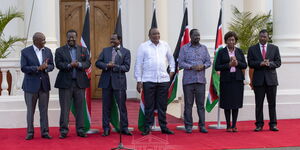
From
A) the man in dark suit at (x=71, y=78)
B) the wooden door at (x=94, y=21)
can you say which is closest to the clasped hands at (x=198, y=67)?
the man in dark suit at (x=71, y=78)

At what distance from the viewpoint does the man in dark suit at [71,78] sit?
9.98m

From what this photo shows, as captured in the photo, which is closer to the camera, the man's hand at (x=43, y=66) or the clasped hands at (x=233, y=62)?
the man's hand at (x=43, y=66)

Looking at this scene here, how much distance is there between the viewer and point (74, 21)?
17250mm

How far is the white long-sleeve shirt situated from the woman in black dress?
93cm

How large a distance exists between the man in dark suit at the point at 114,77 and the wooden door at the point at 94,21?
697 cm

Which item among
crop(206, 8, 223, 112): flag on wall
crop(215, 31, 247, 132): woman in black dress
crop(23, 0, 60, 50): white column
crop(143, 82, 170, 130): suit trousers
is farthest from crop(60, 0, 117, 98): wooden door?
crop(215, 31, 247, 132): woman in black dress

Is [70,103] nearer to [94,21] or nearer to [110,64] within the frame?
[110,64]

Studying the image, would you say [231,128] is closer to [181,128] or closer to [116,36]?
[181,128]

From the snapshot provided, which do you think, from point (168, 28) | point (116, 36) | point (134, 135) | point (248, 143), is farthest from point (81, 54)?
point (168, 28)

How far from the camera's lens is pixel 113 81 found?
1020cm

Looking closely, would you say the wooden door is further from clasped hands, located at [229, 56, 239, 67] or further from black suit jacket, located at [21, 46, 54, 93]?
clasped hands, located at [229, 56, 239, 67]

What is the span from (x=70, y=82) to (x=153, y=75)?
1.43m

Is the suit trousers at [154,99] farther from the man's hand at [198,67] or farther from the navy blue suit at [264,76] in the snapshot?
the navy blue suit at [264,76]

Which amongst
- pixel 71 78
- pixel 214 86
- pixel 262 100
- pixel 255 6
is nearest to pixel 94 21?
pixel 255 6
